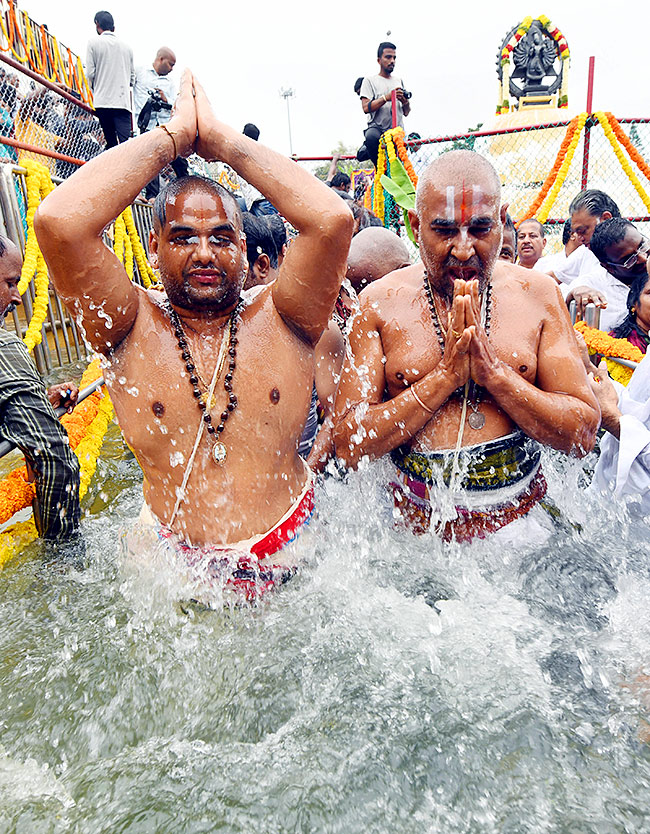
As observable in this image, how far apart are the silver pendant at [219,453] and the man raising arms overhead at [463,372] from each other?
0.43m

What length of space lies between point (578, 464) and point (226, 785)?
227cm

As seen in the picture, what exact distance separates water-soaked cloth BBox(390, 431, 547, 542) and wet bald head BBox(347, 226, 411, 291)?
4.37ft

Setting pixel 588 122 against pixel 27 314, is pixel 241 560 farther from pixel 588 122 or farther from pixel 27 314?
pixel 588 122

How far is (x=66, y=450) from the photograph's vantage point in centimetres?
291

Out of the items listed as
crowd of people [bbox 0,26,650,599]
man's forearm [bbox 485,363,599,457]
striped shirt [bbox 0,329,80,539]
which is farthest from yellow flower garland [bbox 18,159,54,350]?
man's forearm [bbox 485,363,599,457]

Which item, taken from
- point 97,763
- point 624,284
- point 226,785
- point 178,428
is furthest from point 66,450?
point 624,284

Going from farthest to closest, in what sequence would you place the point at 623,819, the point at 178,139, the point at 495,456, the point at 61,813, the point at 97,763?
the point at 495,456 < the point at 178,139 < the point at 97,763 < the point at 61,813 < the point at 623,819

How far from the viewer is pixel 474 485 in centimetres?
228

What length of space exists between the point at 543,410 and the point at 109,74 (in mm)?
7143

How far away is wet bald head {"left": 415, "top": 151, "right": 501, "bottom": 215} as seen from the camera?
2.09 m

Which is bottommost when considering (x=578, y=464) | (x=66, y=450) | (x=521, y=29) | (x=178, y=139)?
(x=578, y=464)

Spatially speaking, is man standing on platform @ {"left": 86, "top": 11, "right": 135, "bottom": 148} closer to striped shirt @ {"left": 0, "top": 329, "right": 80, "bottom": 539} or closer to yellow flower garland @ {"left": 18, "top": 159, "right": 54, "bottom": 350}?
yellow flower garland @ {"left": 18, "top": 159, "right": 54, "bottom": 350}

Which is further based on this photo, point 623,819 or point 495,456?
point 495,456

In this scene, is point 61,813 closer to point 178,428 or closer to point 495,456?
point 178,428
